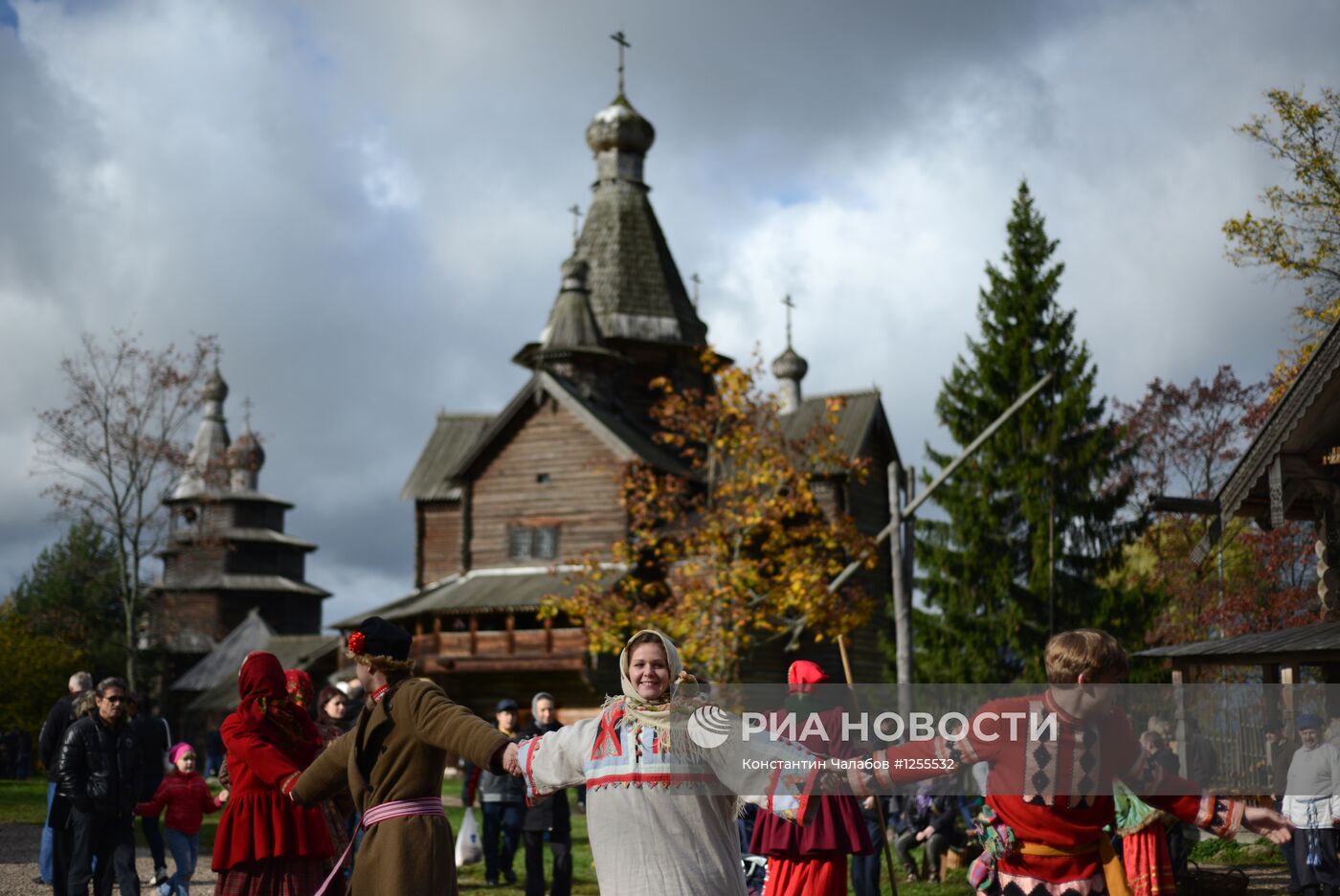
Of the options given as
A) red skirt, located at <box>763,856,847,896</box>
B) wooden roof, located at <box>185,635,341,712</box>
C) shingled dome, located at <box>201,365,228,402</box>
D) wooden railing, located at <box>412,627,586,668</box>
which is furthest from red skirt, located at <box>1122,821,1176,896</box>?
shingled dome, located at <box>201,365,228,402</box>

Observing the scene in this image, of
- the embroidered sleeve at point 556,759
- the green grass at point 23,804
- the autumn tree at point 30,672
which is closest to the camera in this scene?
the embroidered sleeve at point 556,759

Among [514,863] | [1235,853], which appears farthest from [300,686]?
[1235,853]

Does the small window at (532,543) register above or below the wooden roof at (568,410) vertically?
below

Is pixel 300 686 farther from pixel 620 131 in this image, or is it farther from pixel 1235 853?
pixel 620 131

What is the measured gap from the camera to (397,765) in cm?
590

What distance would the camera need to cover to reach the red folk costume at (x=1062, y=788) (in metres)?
5.47

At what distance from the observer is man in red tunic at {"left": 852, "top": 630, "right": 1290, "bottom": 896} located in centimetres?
544

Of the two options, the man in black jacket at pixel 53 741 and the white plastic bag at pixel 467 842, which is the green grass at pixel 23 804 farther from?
the white plastic bag at pixel 467 842

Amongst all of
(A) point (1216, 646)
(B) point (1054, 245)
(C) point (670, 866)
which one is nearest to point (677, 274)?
(B) point (1054, 245)

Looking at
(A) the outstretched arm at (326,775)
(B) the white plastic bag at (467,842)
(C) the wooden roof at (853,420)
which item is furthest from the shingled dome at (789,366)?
(A) the outstretched arm at (326,775)

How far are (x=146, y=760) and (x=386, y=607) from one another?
26.3 metres

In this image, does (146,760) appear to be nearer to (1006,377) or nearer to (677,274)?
(1006,377)

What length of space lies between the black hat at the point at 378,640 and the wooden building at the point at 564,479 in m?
26.7

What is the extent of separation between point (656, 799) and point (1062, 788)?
1603 millimetres
